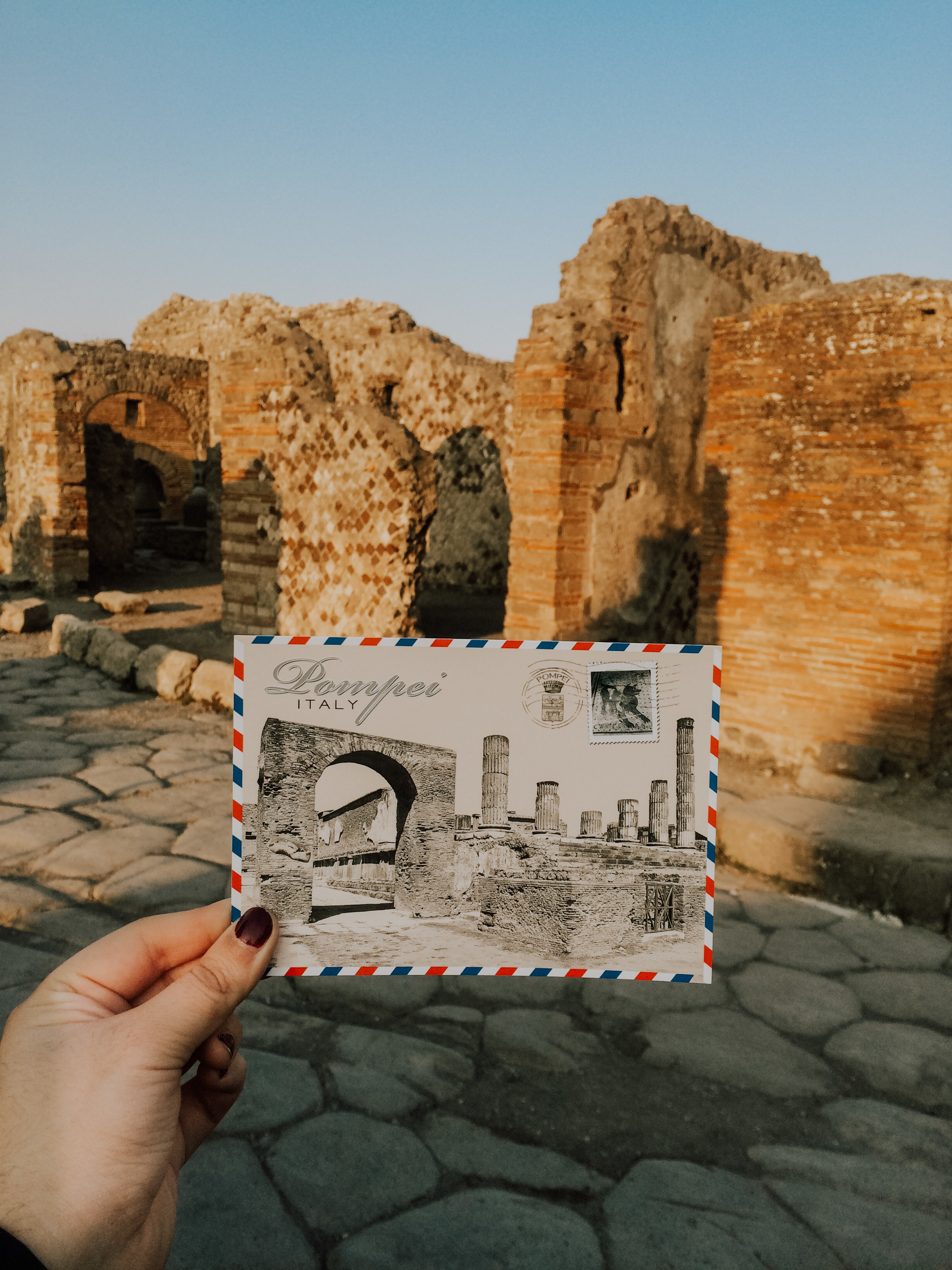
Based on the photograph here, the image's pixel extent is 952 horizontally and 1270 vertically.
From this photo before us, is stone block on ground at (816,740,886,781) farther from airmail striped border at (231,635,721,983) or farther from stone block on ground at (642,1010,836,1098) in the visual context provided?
airmail striped border at (231,635,721,983)

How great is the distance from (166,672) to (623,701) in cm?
532

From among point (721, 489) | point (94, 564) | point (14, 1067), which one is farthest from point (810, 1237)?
point (94, 564)

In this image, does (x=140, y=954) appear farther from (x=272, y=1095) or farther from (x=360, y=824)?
(x=272, y=1095)

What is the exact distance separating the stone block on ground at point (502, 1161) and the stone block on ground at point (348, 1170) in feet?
0.15

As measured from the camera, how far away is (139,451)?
16.2m

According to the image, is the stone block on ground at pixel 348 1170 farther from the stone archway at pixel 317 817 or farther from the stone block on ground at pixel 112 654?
the stone block on ground at pixel 112 654

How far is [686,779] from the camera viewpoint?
117cm

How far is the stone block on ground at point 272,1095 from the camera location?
2.01 m

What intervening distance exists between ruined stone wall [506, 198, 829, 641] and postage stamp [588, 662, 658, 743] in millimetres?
4497

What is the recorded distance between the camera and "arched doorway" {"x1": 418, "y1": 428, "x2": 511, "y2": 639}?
461 inches

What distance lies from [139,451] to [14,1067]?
16.6m

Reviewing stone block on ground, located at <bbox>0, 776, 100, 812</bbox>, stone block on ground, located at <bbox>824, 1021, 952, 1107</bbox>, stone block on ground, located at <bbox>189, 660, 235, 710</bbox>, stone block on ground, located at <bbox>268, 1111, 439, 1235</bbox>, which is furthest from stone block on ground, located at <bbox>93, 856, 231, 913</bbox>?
stone block on ground, located at <bbox>189, 660, 235, 710</bbox>

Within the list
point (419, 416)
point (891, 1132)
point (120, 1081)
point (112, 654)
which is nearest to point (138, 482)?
point (419, 416)

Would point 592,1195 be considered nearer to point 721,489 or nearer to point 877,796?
point 877,796
